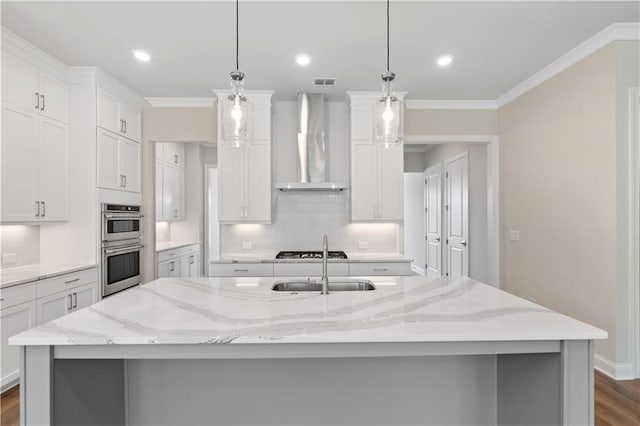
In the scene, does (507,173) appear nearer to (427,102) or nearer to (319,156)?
(427,102)

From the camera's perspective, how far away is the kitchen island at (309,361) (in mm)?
1364

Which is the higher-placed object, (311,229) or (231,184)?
(231,184)

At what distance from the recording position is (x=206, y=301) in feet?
6.09

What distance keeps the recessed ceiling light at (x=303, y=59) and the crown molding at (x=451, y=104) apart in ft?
5.26

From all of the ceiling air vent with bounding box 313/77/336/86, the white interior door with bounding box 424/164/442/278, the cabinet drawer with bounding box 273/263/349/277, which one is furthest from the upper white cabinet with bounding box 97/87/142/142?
the white interior door with bounding box 424/164/442/278

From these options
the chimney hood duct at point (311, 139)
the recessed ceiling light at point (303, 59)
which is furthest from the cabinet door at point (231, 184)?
the recessed ceiling light at point (303, 59)

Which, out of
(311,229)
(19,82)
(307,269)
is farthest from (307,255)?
(19,82)

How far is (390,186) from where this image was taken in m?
4.33

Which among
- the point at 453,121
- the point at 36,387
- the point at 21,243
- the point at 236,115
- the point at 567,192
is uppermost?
the point at 453,121

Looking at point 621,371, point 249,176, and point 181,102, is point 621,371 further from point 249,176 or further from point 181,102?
point 181,102

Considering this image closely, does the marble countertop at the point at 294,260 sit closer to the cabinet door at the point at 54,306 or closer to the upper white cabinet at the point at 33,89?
the cabinet door at the point at 54,306

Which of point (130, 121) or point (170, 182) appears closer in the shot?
point (130, 121)

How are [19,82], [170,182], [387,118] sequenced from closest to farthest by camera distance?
[387,118] → [19,82] → [170,182]

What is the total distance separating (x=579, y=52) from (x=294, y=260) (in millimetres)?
3193
